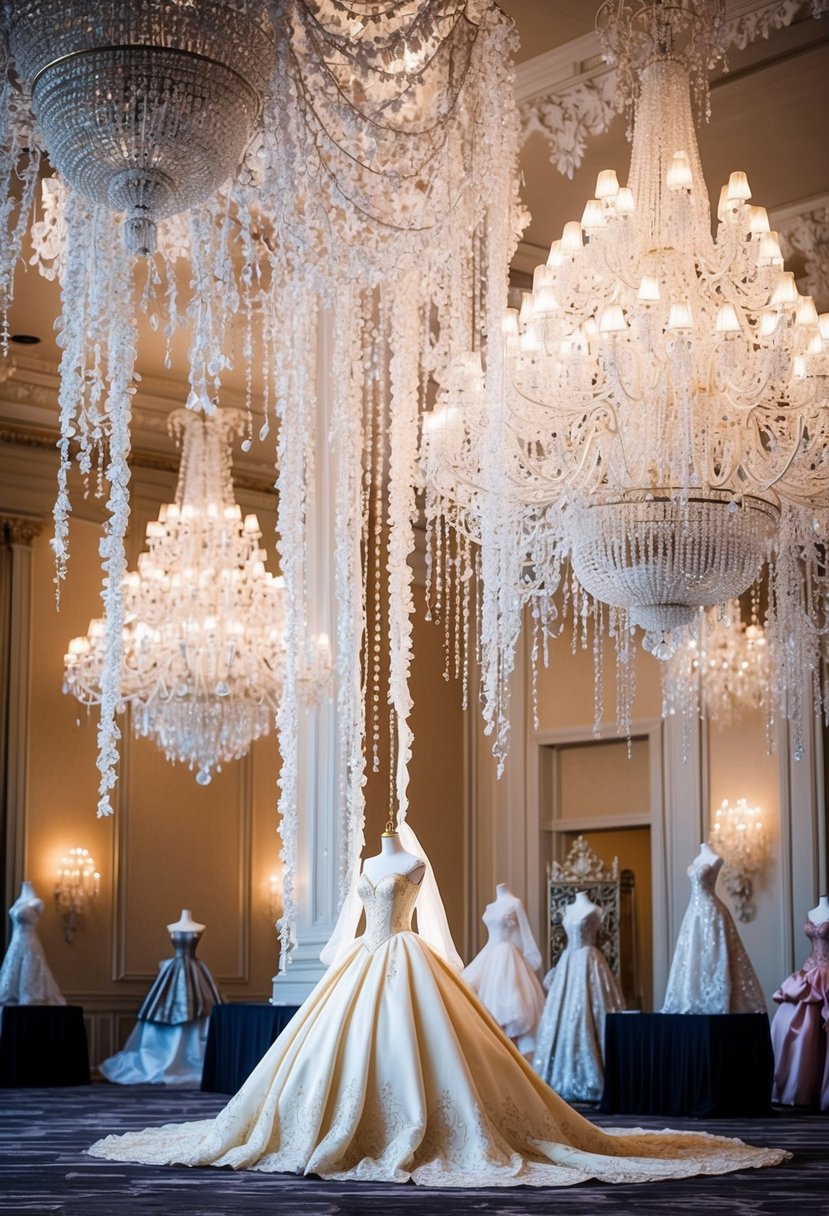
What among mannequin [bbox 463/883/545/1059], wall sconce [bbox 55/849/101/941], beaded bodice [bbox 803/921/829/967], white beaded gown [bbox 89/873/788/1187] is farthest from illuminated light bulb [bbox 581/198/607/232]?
wall sconce [bbox 55/849/101/941]

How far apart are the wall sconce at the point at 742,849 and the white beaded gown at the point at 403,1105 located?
6.63 metres

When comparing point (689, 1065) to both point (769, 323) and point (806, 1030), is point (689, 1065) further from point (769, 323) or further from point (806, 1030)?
point (769, 323)

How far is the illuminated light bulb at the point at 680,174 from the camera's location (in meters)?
7.05

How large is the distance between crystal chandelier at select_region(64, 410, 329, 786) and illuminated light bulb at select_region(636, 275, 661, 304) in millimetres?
4709

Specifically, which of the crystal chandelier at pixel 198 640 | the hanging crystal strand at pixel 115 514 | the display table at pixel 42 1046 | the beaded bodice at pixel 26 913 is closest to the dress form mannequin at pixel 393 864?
the hanging crystal strand at pixel 115 514

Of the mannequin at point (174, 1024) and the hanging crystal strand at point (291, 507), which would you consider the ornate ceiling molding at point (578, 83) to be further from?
the mannequin at point (174, 1024)

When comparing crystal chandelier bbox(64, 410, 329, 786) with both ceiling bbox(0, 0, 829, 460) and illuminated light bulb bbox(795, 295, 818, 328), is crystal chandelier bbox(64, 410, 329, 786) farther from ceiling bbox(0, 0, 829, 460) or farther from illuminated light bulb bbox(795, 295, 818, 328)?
illuminated light bulb bbox(795, 295, 818, 328)

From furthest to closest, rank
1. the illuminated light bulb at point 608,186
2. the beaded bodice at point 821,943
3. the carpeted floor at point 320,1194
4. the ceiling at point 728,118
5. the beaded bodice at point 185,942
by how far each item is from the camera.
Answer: the beaded bodice at point 185,942 → the beaded bodice at point 821,943 → the ceiling at point 728,118 → the illuminated light bulb at point 608,186 → the carpeted floor at point 320,1194

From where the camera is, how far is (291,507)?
559 centimetres

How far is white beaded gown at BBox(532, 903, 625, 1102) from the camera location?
980 cm

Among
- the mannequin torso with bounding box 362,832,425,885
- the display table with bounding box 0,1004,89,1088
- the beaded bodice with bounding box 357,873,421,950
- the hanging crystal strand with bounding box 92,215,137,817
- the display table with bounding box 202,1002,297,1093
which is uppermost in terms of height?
the hanging crystal strand with bounding box 92,215,137,817

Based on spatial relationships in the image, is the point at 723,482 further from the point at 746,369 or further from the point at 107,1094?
the point at 107,1094

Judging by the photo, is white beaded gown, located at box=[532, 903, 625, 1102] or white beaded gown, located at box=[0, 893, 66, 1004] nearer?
white beaded gown, located at box=[532, 903, 625, 1102]

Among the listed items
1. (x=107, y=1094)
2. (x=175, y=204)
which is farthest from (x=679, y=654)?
(x=175, y=204)
